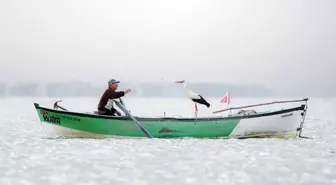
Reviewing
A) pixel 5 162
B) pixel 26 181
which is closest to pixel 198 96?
pixel 5 162

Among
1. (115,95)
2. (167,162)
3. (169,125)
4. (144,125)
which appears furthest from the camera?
(169,125)

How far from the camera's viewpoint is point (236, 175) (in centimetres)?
1194

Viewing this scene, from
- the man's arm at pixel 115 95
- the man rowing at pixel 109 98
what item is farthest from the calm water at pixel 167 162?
the man's arm at pixel 115 95

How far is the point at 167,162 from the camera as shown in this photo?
46.2ft

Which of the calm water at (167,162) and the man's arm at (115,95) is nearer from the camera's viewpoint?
the calm water at (167,162)

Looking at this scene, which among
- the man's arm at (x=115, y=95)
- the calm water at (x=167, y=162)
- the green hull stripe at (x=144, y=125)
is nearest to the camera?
the calm water at (x=167, y=162)

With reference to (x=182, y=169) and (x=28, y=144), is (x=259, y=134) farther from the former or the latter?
(x=28, y=144)

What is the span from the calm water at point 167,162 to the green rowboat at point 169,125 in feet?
1.12

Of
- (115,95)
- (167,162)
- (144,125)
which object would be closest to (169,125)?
(144,125)

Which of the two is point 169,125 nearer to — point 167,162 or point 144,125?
point 144,125

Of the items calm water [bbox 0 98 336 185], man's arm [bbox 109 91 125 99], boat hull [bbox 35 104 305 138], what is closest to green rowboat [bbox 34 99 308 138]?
boat hull [bbox 35 104 305 138]

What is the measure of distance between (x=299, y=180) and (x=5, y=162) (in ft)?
27.5

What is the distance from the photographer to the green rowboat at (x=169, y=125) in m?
19.4

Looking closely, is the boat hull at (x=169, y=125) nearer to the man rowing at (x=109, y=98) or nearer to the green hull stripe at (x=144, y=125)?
the green hull stripe at (x=144, y=125)
